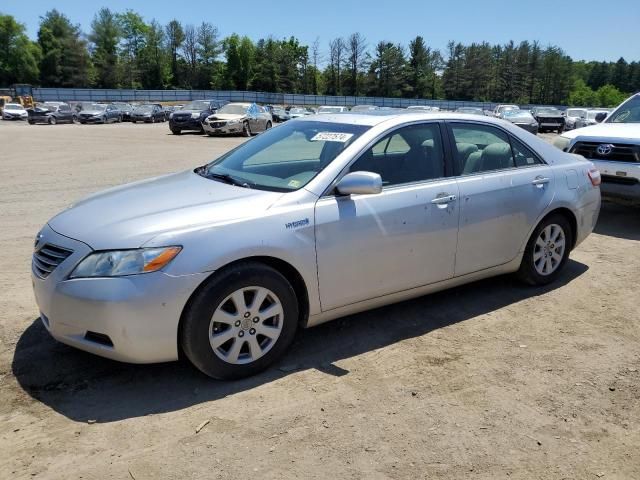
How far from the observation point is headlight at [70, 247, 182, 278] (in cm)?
310

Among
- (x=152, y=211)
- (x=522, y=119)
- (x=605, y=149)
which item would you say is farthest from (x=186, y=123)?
(x=152, y=211)

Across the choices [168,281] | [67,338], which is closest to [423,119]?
[168,281]

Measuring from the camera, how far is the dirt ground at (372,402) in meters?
2.74

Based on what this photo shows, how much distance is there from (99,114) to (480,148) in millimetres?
42701

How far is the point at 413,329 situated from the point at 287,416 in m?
1.53

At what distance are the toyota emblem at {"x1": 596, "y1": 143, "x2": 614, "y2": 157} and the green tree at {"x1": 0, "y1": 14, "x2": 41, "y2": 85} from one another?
10584 centimetres

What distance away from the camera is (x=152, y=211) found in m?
3.46

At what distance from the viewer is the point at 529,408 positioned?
3.25 meters

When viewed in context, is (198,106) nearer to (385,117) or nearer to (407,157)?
(385,117)

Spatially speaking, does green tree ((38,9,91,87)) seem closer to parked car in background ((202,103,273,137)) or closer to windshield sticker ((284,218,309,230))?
parked car in background ((202,103,273,137))

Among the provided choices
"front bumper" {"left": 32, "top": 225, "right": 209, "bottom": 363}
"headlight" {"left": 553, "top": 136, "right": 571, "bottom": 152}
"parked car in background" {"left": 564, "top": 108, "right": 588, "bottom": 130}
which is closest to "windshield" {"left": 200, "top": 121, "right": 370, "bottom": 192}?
"front bumper" {"left": 32, "top": 225, "right": 209, "bottom": 363}

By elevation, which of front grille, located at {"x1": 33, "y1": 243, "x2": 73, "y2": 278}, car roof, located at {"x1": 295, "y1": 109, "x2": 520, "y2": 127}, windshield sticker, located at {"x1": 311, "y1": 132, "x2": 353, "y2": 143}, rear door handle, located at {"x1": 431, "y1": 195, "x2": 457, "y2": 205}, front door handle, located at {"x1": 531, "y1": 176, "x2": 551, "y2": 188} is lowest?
front grille, located at {"x1": 33, "y1": 243, "x2": 73, "y2": 278}

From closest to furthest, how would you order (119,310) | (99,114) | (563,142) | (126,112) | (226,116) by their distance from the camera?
(119,310) < (563,142) < (226,116) < (99,114) < (126,112)

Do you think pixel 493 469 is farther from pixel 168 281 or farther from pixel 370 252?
pixel 168 281
